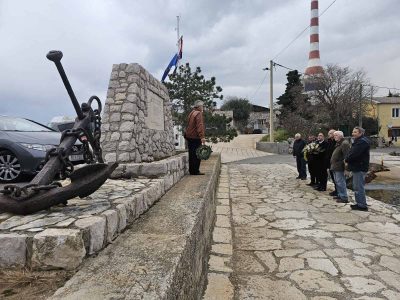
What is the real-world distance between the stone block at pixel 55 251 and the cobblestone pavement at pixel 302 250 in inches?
66.3

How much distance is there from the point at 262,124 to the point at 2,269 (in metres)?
62.4

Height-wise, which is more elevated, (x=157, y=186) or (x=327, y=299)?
(x=157, y=186)

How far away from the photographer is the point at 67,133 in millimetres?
3088

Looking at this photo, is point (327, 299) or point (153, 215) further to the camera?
point (153, 215)

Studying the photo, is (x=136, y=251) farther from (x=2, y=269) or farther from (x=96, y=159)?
(x=96, y=159)

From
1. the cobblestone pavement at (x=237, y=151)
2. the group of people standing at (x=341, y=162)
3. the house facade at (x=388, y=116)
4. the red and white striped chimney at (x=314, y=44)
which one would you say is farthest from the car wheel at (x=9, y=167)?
the house facade at (x=388, y=116)

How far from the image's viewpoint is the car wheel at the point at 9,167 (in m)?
5.66

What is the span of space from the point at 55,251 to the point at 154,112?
5424mm

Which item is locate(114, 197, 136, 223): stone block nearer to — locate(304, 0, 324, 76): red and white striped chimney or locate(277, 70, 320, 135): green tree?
locate(277, 70, 320, 135): green tree

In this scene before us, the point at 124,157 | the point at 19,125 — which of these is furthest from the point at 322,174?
the point at 19,125

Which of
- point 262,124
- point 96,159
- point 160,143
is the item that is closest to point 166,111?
point 160,143

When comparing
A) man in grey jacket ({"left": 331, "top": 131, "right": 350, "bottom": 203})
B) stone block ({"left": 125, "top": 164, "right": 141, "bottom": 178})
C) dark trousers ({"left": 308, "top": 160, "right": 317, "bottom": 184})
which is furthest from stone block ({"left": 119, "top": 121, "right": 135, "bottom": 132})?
dark trousers ({"left": 308, "top": 160, "right": 317, "bottom": 184})

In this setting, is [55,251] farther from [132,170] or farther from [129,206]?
[132,170]

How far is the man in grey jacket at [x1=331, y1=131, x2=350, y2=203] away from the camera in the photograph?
7.89m
